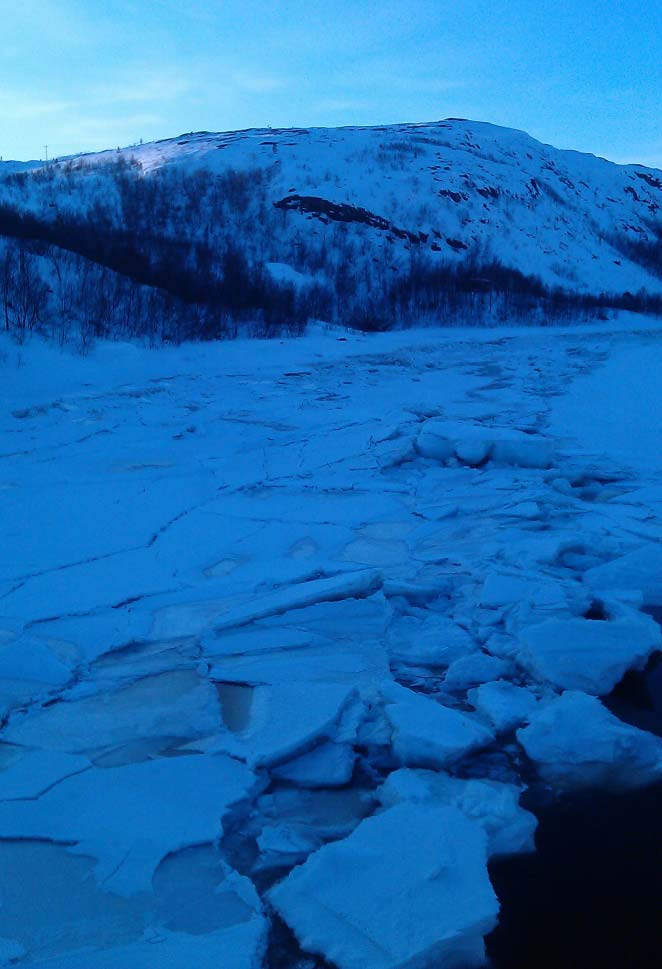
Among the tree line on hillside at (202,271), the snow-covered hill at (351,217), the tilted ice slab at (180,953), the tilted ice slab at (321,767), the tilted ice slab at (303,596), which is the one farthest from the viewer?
the snow-covered hill at (351,217)

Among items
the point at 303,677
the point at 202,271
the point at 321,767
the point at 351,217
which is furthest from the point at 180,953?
the point at 351,217

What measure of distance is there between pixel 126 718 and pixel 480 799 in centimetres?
124

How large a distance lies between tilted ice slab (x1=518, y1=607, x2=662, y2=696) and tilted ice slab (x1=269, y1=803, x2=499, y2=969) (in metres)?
0.98

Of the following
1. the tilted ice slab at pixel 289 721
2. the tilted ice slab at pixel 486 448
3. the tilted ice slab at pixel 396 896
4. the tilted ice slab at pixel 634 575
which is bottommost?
the tilted ice slab at pixel 396 896

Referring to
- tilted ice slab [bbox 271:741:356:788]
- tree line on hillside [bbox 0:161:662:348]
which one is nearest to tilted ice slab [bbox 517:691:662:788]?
tilted ice slab [bbox 271:741:356:788]

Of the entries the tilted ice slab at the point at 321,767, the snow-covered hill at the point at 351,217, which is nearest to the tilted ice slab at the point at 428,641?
the tilted ice slab at the point at 321,767

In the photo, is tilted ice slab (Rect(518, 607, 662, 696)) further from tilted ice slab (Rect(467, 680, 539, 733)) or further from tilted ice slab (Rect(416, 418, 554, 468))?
tilted ice slab (Rect(416, 418, 554, 468))

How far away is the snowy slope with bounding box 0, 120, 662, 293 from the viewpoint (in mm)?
31953

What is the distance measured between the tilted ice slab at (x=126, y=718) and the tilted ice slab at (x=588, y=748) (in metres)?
1.11

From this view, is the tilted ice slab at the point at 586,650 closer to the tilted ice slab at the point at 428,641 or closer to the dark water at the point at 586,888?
the tilted ice slab at the point at 428,641

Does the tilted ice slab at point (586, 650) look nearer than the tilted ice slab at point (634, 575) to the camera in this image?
Yes

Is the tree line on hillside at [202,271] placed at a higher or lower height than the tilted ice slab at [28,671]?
higher

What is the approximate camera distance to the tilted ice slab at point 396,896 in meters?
1.68

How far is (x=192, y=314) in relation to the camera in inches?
586
